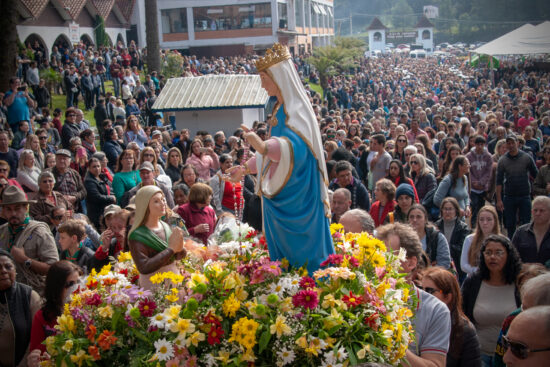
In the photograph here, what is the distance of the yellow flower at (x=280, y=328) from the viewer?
130 inches

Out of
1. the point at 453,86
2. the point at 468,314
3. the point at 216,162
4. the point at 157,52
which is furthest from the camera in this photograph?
the point at 453,86

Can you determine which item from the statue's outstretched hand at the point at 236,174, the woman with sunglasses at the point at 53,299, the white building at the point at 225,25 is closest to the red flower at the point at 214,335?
the statue's outstretched hand at the point at 236,174

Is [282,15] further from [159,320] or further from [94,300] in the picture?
[159,320]

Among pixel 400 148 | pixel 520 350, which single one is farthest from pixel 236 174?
pixel 400 148

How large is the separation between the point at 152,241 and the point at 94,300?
65cm

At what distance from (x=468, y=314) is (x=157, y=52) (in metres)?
20.2

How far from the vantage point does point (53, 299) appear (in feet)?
15.0

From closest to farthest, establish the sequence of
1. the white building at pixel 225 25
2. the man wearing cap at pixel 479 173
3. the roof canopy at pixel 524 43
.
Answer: the man wearing cap at pixel 479 173 → the roof canopy at pixel 524 43 → the white building at pixel 225 25

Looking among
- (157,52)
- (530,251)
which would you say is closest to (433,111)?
(157,52)

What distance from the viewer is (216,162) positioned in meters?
11.1

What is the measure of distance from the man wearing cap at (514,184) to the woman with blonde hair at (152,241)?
713 cm

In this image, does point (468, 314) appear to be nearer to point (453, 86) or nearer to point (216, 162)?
point (216, 162)

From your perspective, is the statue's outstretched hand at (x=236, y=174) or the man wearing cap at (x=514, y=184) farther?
the man wearing cap at (x=514, y=184)

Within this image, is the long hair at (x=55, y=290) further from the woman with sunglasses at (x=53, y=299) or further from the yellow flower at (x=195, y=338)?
the yellow flower at (x=195, y=338)
